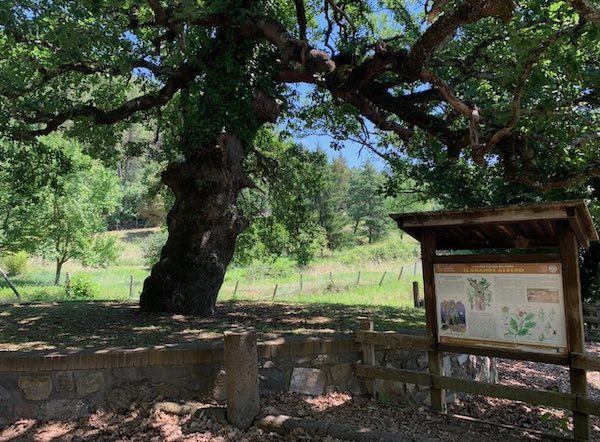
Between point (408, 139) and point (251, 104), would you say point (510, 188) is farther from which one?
point (251, 104)

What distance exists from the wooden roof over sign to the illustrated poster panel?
1.39 feet

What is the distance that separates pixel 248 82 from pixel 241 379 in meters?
6.45

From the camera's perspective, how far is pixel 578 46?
6.81m

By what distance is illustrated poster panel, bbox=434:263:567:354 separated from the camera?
14.3 ft

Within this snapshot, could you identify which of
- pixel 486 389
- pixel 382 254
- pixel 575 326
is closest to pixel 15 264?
pixel 382 254

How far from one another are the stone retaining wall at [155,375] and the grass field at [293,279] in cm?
781

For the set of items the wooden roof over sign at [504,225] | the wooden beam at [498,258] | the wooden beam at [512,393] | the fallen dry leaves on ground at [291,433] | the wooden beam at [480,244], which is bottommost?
the fallen dry leaves on ground at [291,433]

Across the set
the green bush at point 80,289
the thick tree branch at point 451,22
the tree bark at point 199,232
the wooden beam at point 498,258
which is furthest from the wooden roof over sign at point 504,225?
the green bush at point 80,289

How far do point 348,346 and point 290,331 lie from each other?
4.61ft

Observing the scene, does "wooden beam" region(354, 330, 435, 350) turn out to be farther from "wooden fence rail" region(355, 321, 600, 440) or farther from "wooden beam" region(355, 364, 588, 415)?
"wooden beam" region(355, 364, 588, 415)

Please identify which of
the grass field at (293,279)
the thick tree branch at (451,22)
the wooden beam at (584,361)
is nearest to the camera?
the wooden beam at (584,361)

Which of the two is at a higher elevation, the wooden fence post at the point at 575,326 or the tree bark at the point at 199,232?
the tree bark at the point at 199,232

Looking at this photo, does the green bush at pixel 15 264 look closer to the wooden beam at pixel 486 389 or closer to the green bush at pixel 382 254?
the green bush at pixel 382 254

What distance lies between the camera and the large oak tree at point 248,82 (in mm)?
6719
